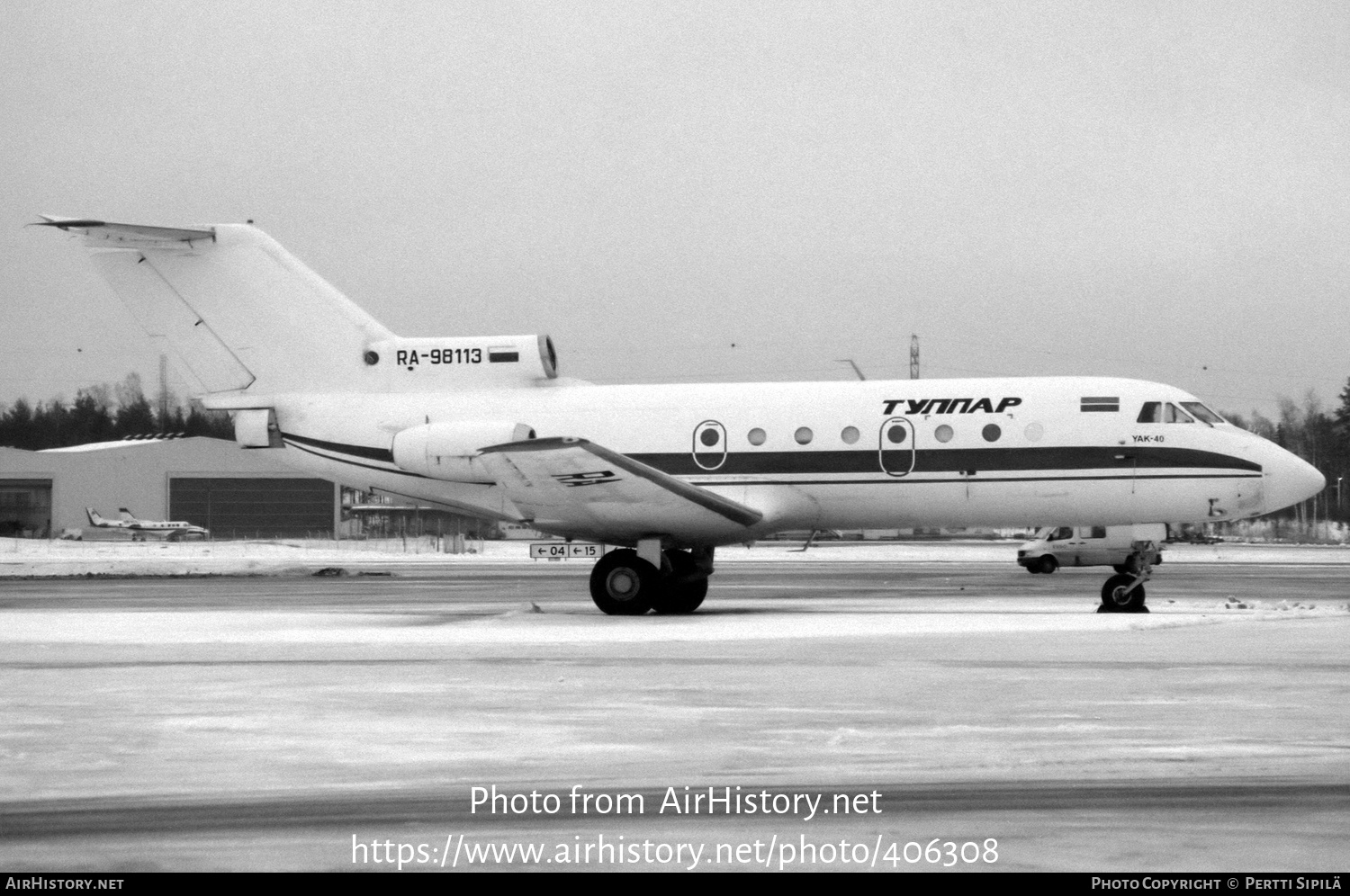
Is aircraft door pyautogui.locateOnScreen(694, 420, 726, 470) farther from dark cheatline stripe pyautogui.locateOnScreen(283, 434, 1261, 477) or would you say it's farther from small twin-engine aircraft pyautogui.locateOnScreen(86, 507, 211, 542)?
small twin-engine aircraft pyautogui.locateOnScreen(86, 507, 211, 542)

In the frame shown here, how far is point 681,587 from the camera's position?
2075 cm

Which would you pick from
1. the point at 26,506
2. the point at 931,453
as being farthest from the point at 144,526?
the point at 931,453

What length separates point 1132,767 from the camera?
24.2 ft

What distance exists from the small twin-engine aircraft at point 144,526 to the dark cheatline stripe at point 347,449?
2294 inches

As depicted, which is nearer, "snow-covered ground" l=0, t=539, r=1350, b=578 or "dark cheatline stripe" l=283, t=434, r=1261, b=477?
"dark cheatline stripe" l=283, t=434, r=1261, b=477

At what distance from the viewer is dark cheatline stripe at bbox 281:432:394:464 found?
868 inches

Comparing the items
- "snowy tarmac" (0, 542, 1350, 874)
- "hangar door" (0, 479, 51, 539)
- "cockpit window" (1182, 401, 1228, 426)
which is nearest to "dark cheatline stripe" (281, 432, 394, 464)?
"snowy tarmac" (0, 542, 1350, 874)

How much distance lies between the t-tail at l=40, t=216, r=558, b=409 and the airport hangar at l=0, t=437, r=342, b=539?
191ft

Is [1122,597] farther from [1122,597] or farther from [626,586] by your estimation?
[626,586]

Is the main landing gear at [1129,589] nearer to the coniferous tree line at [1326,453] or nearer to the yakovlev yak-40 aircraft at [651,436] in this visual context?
the yakovlev yak-40 aircraft at [651,436]

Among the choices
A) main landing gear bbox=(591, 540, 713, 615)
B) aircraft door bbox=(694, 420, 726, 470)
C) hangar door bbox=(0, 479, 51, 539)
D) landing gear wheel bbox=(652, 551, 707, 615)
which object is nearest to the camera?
main landing gear bbox=(591, 540, 713, 615)

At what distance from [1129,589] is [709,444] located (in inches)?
246

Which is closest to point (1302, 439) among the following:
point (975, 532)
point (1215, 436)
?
point (975, 532)
